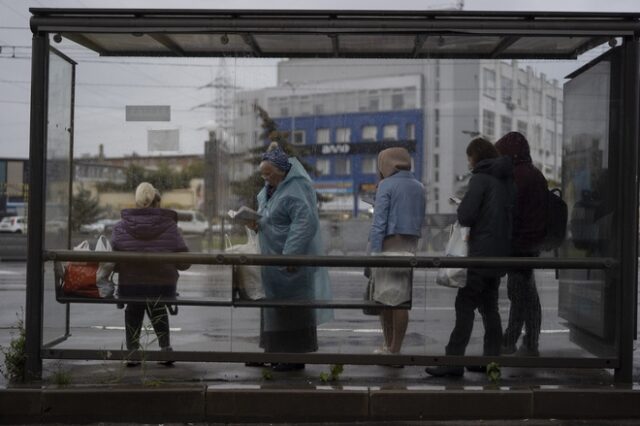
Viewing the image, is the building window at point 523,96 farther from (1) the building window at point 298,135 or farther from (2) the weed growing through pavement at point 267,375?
(2) the weed growing through pavement at point 267,375

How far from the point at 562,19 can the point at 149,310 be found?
3.89 m

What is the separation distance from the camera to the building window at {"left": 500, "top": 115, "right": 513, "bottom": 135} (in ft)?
22.7

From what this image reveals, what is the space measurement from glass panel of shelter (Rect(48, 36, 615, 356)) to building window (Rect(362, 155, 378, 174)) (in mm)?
29

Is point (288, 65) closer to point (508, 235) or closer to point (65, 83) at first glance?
point (65, 83)

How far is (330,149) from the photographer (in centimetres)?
703

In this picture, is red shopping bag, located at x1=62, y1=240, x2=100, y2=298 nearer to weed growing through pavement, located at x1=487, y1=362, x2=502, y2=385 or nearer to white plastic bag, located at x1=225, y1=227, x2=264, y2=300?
white plastic bag, located at x1=225, y1=227, x2=264, y2=300

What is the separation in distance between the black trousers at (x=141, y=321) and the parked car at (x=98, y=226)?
0.69 metres

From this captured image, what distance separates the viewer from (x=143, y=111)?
6883mm

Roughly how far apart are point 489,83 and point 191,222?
2854 mm

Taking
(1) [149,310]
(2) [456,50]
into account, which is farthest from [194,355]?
(2) [456,50]

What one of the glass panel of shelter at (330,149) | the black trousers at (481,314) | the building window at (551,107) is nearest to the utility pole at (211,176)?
the glass panel of shelter at (330,149)

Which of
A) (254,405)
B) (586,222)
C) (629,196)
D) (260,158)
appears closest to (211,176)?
(260,158)

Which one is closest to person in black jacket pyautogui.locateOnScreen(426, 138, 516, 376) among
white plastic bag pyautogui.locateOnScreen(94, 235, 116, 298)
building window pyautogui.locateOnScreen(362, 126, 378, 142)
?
building window pyautogui.locateOnScreen(362, 126, 378, 142)

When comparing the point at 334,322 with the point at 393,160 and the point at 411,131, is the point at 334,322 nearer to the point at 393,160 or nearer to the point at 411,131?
the point at 393,160
